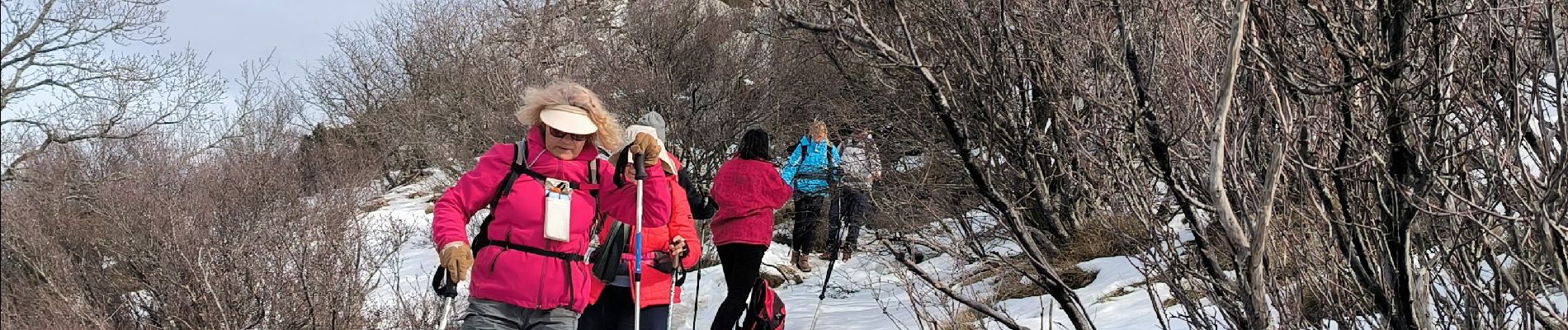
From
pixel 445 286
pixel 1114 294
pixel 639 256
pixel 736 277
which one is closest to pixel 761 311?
pixel 736 277

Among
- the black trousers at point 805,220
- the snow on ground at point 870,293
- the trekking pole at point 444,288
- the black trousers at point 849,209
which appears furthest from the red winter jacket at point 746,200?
the black trousers at point 805,220

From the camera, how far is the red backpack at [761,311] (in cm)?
537

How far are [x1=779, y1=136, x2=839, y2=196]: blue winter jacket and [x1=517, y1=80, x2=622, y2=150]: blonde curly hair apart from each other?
184 inches

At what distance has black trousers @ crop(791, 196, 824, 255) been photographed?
8758 mm

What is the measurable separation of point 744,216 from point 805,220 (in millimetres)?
3484

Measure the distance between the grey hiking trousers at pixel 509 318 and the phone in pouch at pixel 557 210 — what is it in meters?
0.23

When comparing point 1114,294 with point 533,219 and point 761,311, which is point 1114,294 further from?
point 533,219

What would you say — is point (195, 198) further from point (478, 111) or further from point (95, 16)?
point (95, 16)

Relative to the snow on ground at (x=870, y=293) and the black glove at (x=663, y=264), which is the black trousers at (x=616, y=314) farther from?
the snow on ground at (x=870, y=293)

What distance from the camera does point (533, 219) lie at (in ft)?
10.7

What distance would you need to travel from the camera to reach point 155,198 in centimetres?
1084

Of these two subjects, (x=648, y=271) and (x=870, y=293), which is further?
(x=870, y=293)

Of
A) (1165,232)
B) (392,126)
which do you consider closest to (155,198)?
(392,126)

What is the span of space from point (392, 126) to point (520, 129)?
7384 mm
